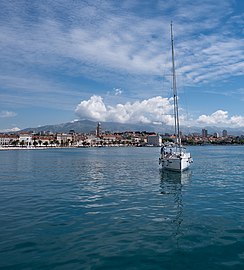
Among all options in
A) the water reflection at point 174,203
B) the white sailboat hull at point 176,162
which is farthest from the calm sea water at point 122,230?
the white sailboat hull at point 176,162

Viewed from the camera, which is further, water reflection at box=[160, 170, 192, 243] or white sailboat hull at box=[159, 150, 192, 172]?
white sailboat hull at box=[159, 150, 192, 172]

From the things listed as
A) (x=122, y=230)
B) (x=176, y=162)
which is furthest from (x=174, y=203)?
(x=176, y=162)

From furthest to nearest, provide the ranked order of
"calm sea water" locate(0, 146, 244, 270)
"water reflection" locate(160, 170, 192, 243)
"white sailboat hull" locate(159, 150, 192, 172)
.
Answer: "white sailboat hull" locate(159, 150, 192, 172) → "water reflection" locate(160, 170, 192, 243) → "calm sea water" locate(0, 146, 244, 270)

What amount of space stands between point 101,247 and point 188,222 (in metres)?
6.27

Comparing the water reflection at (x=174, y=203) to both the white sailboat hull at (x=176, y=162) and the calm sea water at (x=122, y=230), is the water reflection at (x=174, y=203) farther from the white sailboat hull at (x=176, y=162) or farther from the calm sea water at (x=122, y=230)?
the white sailboat hull at (x=176, y=162)

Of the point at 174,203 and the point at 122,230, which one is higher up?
the point at 122,230

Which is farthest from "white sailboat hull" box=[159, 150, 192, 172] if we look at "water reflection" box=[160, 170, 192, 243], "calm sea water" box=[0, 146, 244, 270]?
"calm sea water" box=[0, 146, 244, 270]

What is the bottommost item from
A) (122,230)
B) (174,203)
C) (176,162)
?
(174,203)

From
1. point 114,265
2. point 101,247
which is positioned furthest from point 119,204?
point 114,265

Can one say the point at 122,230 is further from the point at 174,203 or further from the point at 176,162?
the point at 176,162

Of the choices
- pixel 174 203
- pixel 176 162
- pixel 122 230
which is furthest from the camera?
pixel 176 162

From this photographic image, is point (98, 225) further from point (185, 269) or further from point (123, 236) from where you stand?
point (185, 269)

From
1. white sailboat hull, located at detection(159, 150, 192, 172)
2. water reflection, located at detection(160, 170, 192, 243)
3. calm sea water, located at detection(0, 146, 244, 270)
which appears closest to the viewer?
calm sea water, located at detection(0, 146, 244, 270)

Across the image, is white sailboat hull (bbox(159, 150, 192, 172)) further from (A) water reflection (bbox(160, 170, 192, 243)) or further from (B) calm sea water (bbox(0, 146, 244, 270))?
(B) calm sea water (bbox(0, 146, 244, 270))
